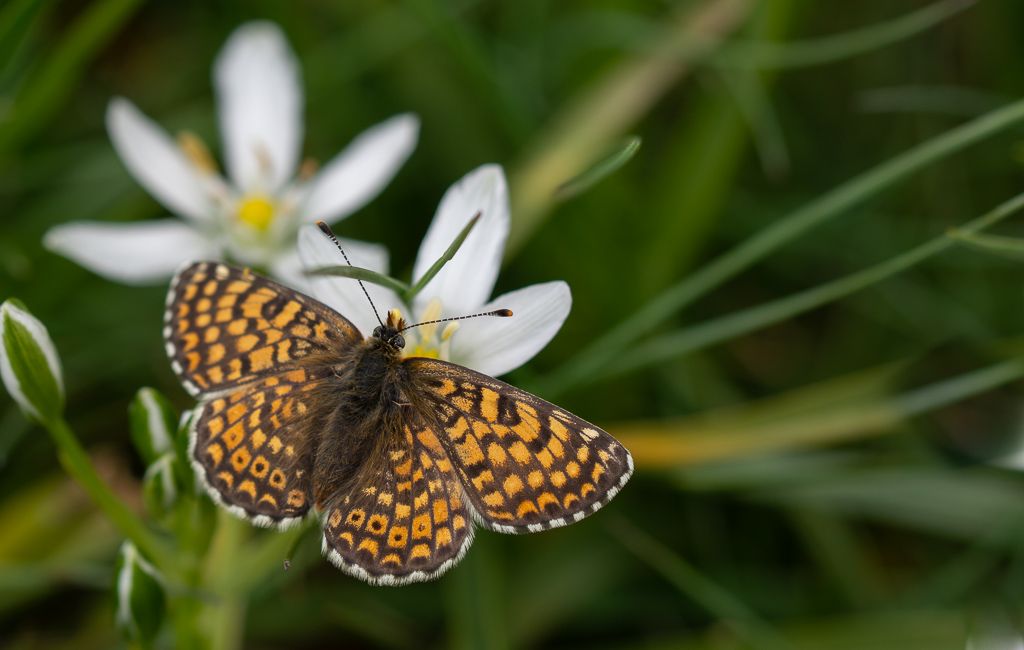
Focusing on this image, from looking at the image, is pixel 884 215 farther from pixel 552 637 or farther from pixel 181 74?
pixel 181 74

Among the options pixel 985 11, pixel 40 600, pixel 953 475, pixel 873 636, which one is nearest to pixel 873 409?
pixel 953 475

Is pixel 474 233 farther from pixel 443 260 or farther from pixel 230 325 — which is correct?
pixel 230 325

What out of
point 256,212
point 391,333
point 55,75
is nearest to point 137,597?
point 391,333

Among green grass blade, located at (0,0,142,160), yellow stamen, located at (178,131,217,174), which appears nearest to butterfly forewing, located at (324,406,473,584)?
yellow stamen, located at (178,131,217,174)

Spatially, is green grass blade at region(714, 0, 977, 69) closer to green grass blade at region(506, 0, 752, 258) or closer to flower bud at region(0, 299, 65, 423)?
green grass blade at region(506, 0, 752, 258)

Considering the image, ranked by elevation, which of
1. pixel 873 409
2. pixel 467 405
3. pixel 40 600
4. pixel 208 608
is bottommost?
pixel 873 409
